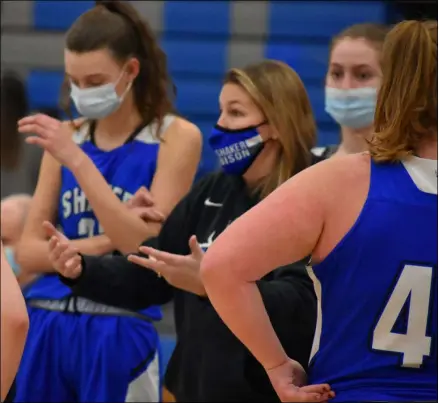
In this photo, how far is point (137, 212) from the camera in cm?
232

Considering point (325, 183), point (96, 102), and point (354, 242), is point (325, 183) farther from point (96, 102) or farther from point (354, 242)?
point (96, 102)

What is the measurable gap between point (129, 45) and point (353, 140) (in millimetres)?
663

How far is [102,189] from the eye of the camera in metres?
2.32

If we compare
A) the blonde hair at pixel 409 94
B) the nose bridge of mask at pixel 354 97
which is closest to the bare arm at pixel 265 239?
the blonde hair at pixel 409 94

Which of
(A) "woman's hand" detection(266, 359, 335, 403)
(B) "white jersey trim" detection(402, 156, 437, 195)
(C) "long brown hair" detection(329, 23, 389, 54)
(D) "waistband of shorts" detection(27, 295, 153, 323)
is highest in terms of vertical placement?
(C) "long brown hair" detection(329, 23, 389, 54)

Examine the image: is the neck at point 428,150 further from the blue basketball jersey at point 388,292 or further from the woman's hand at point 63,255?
the woman's hand at point 63,255

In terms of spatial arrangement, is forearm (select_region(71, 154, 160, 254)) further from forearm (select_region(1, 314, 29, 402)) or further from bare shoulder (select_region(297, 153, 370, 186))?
forearm (select_region(1, 314, 29, 402))

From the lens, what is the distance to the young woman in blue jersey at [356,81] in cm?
207

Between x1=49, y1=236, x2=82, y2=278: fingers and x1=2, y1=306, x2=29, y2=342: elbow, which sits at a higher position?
x1=2, y1=306, x2=29, y2=342: elbow

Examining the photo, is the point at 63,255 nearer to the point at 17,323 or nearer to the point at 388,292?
the point at 388,292

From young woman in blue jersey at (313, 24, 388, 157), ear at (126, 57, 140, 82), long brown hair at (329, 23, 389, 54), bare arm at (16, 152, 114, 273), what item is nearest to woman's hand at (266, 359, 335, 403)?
young woman in blue jersey at (313, 24, 388, 157)

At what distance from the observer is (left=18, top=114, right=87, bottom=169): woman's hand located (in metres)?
2.33

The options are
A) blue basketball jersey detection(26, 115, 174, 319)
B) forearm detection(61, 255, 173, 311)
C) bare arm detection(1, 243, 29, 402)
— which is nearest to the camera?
bare arm detection(1, 243, 29, 402)

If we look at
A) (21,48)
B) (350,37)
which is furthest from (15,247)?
(21,48)
